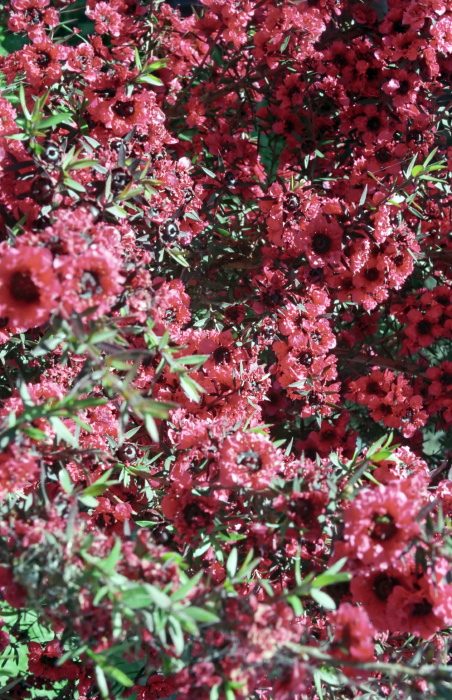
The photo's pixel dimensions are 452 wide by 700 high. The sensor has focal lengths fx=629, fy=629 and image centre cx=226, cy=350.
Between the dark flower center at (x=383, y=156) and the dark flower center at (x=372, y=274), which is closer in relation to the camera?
the dark flower center at (x=372, y=274)

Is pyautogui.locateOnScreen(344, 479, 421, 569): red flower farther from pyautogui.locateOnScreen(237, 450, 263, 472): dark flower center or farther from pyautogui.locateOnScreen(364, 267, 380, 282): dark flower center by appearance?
pyautogui.locateOnScreen(364, 267, 380, 282): dark flower center

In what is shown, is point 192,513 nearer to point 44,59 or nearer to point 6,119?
point 6,119

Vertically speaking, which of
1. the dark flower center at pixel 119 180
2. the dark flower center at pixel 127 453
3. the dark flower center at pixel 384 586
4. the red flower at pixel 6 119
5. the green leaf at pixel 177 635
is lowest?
the dark flower center at pixel 127 453

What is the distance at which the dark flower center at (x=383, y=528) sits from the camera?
825 mm

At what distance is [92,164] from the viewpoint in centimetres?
101

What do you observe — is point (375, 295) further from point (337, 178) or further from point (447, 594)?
point (447, 594)

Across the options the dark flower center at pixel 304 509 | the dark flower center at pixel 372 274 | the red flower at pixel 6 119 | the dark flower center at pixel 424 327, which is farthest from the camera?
the dark flower center at pixel 424 327

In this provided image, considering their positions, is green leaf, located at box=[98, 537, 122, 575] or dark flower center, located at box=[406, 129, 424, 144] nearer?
green leaf, located at box=[98, 537, 122, 575]

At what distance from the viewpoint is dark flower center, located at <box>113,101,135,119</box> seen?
124 centimetres

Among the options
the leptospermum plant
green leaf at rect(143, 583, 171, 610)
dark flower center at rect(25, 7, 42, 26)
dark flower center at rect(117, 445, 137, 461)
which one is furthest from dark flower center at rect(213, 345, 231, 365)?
dark flower center at rect(25, 7, 42, 26)

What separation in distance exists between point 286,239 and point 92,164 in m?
0.56

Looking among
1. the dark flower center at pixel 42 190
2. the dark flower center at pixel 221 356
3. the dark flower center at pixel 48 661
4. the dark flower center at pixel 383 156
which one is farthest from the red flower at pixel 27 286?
the dark flower center at pixel 383 156

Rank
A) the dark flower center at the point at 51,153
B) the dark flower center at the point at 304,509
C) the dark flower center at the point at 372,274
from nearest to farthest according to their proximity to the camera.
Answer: the dark flower center at the point at 304,509 → the dark flower center at the point at 51,153 → the dark flower center at the point at 372,274

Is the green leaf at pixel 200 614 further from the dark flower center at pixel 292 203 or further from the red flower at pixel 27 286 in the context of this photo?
the dark flower center at pixel 292 203
